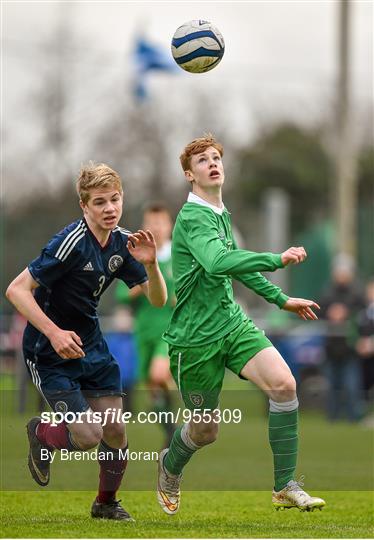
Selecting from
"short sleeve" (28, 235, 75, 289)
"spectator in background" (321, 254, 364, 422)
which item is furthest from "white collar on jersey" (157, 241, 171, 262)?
"spectator in background" (321, 254, 364, 422)

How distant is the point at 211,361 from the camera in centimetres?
695

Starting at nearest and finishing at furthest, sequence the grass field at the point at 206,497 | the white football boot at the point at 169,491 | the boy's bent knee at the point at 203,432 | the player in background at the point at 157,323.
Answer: the grass field at the point at 206,497 < the boy's bent knee at the point at 203,432 < the white football boot at the point at 169,491 < the player in background at the point at 157,323

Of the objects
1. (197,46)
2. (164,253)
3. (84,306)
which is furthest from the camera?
(164,253)

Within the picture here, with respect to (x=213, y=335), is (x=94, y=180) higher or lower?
higher

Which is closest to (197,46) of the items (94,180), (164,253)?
(94,180)

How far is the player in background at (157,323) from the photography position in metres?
10.7

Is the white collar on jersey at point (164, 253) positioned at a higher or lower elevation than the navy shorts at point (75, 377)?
lower

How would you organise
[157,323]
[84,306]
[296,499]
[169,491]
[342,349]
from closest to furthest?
1. [296,499]
2. [84,306]
3. [169,491]
4. [157,323]
5. [342,349]

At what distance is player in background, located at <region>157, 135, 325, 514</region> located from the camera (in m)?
6.82

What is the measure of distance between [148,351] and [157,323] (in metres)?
0.31

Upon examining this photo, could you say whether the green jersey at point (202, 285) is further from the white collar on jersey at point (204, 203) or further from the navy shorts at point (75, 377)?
the navy shorts at point (75, 377)

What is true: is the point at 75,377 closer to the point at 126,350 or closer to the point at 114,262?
the point at 114,262

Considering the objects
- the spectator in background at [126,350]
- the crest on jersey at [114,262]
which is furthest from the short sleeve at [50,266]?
the spectator in background at [126,350]

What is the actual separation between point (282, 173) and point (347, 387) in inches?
899
